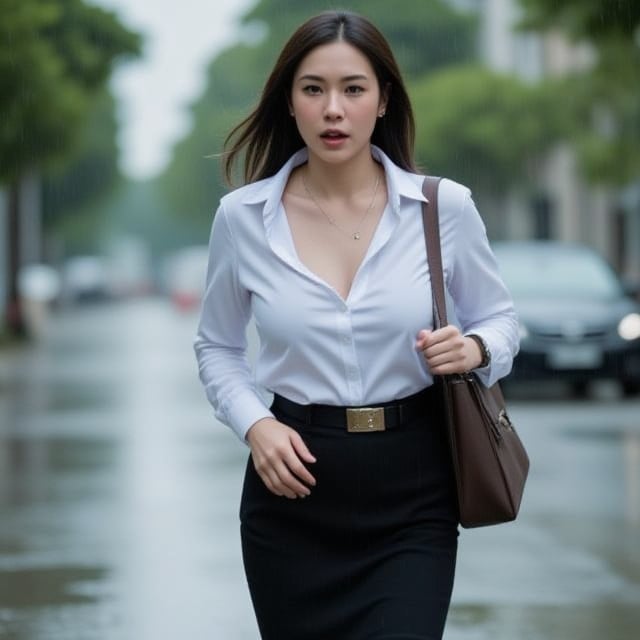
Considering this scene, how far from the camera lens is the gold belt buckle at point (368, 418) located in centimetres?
352

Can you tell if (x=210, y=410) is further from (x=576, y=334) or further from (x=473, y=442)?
(x=473, y=442)

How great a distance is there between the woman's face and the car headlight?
14.0m

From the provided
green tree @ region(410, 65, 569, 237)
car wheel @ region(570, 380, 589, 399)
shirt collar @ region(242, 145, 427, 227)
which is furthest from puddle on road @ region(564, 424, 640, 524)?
green tree @ region(410, 65, 569, 237)

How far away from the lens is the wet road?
668cm

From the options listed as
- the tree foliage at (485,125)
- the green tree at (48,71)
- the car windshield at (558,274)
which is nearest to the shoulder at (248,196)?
the car windshield at (558,274)

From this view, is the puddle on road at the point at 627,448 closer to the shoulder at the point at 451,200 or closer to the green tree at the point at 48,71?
the shoulder at the point at 451,200

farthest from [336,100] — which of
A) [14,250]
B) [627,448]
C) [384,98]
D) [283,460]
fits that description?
[14,250]

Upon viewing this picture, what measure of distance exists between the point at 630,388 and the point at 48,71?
32.7 feet

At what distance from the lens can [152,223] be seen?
497ft

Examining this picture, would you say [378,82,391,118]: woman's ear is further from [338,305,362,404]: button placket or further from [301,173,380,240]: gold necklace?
[338,305,362,404]: button placket

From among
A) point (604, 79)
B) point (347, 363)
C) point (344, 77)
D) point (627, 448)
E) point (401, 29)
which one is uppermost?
point (401, 29)

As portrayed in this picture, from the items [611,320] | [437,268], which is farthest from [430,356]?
[611,320]

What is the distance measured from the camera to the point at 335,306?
3.48m

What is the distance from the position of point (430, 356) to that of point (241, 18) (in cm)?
6564
